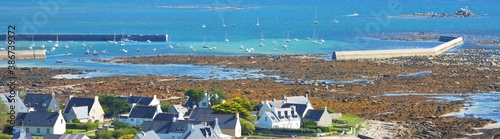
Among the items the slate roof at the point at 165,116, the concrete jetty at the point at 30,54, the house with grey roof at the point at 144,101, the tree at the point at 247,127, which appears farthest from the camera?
the concrete jetty at the point at 30,54

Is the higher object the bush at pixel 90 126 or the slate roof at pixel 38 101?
the slate roof at pixel 38 101

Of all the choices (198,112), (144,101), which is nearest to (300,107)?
(198,112)

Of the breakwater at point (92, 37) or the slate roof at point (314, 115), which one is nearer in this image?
the slate roof at point (314, 115)

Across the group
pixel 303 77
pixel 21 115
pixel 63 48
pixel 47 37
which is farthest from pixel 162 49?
pixel 21 115

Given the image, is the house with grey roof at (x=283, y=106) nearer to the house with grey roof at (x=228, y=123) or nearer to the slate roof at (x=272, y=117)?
the slate roof at (x=272, y=117)

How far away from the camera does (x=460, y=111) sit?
6041 cm

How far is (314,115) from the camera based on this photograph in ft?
174

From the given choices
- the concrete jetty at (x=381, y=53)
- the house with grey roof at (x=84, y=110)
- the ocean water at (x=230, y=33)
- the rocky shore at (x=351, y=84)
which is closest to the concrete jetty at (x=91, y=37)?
the ocean water at (x=230, y=33)

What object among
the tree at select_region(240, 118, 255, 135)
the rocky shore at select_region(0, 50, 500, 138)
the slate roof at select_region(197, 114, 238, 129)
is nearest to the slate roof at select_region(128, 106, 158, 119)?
the slate roof at select_region(197, 114, 238, 129)

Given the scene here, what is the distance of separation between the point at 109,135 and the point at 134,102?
11.0 m

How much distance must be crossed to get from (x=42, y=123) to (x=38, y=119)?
1.01 feet

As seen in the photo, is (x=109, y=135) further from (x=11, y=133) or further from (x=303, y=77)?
(x=303, y=77)

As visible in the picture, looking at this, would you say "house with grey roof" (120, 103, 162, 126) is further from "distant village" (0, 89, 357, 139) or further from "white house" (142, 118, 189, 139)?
"white house" (142, 118, 189, 139)

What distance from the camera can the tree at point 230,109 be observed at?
170 feet
